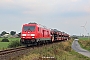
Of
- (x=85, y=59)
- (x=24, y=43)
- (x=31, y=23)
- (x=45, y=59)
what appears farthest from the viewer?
(x=31, y=23)

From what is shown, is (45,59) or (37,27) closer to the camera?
(45,59)

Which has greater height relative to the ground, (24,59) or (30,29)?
(30,29)

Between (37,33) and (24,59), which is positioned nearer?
(24,59)

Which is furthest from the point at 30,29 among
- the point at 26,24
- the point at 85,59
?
the point at 85,59

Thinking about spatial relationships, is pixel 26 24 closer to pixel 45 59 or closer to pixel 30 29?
pixel 30 29

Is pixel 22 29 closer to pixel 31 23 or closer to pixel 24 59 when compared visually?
pixel 31 23

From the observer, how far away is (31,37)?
115ft

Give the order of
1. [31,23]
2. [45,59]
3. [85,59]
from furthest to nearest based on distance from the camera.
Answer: [31,23] < [85,59] < [45,59]

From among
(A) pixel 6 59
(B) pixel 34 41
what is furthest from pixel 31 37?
(A) pixel 6 59

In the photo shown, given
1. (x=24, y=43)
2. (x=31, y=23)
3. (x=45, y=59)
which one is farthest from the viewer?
(x=31, y=23)

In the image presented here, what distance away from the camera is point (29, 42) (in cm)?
3478

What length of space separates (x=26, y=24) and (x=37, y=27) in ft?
5.82

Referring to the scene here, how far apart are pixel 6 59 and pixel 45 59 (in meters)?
3.24

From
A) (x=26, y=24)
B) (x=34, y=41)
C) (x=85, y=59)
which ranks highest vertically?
(x=26, y=24)
